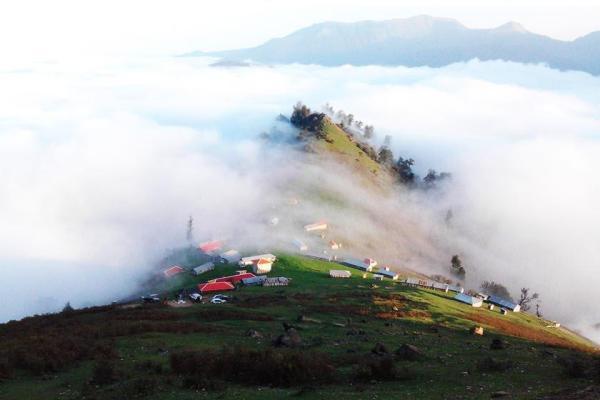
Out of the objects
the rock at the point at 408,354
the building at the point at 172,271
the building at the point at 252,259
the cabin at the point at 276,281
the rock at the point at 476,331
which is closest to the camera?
the rock at the point at 408,354

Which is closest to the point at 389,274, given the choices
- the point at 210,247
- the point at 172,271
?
the point at 210,247

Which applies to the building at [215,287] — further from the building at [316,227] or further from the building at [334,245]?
the building at [316,227]

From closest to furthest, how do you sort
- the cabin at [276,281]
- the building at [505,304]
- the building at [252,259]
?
the cabin at [276,281] < the building at [252,259] < the building at [505,304]

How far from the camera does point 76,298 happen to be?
453ft

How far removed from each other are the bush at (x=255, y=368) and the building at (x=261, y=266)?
71485 millimetres

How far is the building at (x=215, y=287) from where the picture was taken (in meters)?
96.5

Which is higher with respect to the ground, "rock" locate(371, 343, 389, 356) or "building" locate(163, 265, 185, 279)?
"rock" locate(371, 343, 389, 356)

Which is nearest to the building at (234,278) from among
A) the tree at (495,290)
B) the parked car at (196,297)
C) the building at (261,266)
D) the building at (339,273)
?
the building at (261,266)

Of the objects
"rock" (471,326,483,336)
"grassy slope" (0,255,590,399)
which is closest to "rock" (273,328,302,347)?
"grassy slope" (0,255,590,399)

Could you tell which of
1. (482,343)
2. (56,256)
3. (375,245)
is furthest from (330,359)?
(56,256)

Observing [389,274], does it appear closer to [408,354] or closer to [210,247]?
[210,247]

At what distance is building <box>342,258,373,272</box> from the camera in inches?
5128

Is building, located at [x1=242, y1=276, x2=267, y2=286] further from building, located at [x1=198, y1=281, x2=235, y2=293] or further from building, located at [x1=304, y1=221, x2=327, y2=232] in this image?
building, located at [x1=304, y1=221, x2=327, y2=232]

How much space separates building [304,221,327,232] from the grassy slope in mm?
50119
